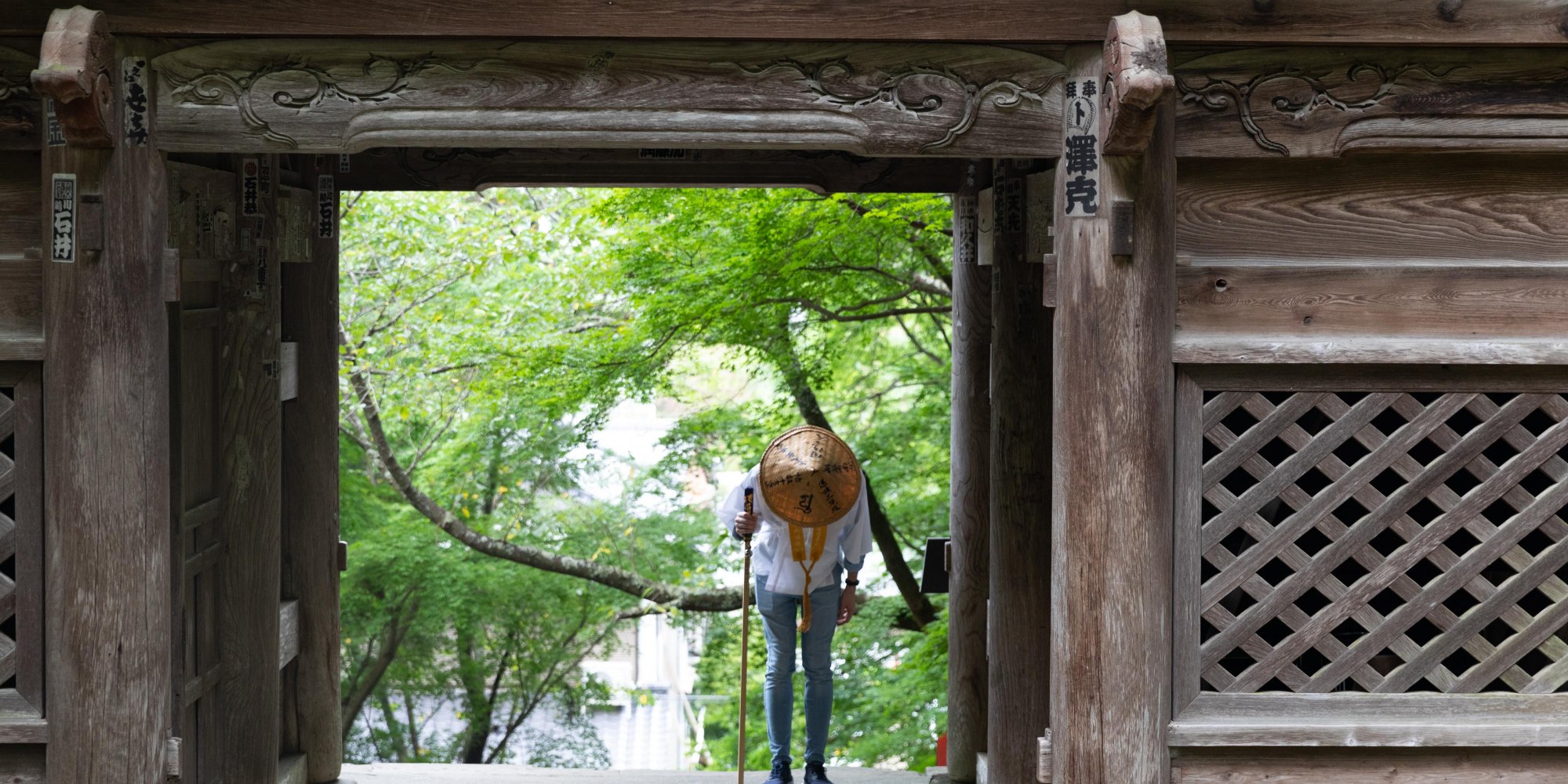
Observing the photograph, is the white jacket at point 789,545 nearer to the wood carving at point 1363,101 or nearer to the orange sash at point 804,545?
the orange sash at point 804,545

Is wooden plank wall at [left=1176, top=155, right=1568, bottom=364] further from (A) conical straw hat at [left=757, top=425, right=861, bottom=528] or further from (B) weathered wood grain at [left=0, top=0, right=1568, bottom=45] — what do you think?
(A) conical straw hat at [left=757, top=425, right=861, bottom=528]

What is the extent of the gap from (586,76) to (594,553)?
327 inches

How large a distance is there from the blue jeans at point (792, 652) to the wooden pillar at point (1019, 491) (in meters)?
0.70

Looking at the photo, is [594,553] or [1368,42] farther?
[594,553]

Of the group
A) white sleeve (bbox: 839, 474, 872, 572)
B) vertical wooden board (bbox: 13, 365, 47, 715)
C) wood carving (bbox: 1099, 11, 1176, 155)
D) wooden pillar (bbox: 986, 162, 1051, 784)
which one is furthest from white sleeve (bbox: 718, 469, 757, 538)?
vertical wooden board (bbox: 13, 365, 47, 715)

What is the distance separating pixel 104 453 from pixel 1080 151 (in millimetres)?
2832

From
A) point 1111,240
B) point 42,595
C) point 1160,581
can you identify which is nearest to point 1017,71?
point 1111,240

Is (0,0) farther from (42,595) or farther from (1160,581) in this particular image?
(1160,581)

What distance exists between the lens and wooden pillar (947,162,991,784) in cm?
589

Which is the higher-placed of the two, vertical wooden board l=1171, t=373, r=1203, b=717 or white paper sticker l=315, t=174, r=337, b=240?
white paper sticker l=315, t=174, r=337, b=240

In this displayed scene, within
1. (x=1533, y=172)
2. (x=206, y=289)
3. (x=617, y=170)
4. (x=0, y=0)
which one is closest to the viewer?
(x=0, y=0)

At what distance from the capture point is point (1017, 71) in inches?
146

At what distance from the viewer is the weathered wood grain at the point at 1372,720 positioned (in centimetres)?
376

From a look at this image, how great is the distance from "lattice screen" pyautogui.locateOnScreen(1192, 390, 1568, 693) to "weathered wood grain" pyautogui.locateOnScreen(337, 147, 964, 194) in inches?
93.4
